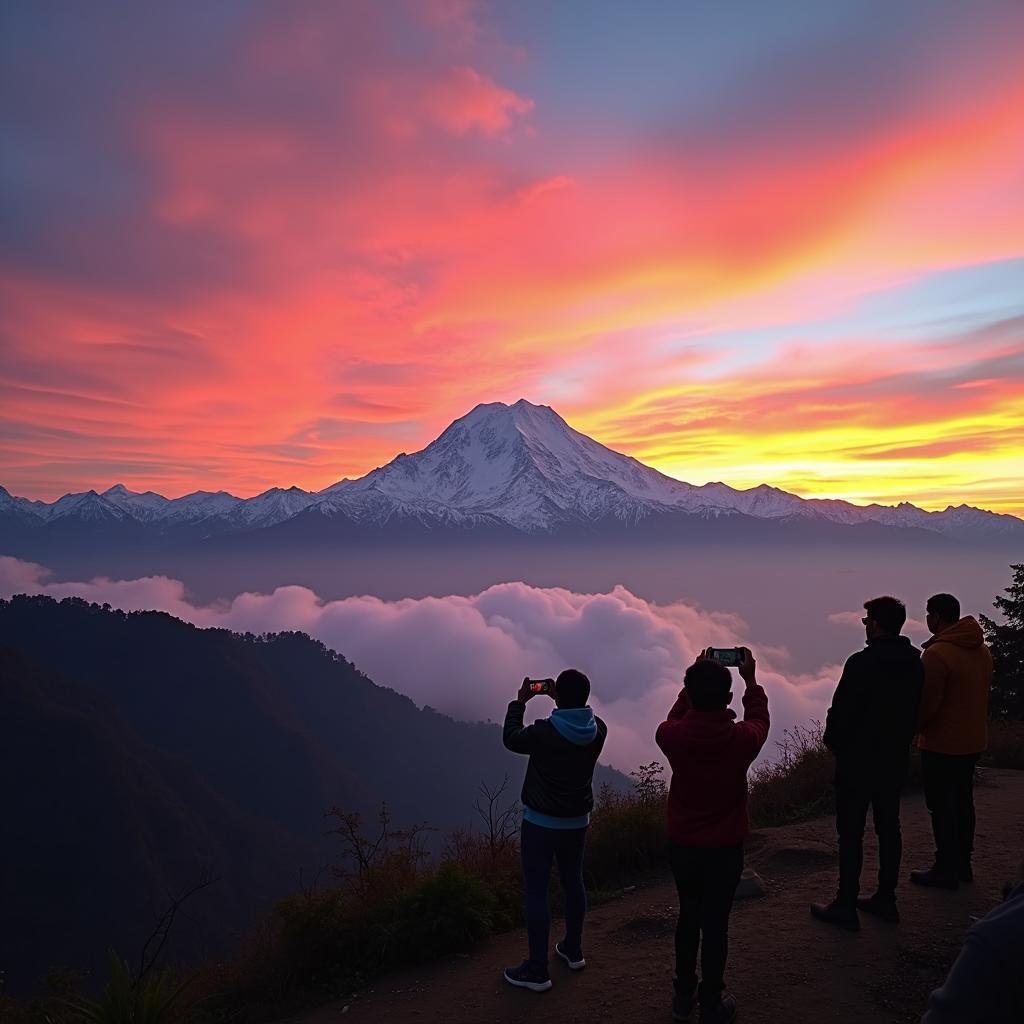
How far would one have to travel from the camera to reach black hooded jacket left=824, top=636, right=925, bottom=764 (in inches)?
201

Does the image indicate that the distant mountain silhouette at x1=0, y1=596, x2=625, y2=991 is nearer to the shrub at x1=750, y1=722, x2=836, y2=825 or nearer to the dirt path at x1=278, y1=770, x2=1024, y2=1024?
the shrub at x1=750, y1=722, x2=836, y2=825

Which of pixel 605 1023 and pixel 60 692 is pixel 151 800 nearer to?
pixel 60 692

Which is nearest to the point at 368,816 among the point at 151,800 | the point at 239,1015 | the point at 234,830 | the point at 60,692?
the point at 234,830

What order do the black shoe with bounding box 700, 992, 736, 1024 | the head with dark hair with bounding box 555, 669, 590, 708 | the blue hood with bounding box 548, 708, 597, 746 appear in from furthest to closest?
1. the head with dark hair with bounding box 555, 669, 590, 708
2. the blue hood with bounding box 548, 708, 597, 746
3. the black shoe with bounding box 700, 992, 736, 1024

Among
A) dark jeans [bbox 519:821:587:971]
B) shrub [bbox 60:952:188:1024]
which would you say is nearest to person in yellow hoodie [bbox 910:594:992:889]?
dark jeans [bbox 519:821:587:971]

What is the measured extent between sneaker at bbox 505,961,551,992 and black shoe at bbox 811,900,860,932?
2.35 metres

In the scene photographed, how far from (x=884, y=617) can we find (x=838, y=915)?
2.50 m

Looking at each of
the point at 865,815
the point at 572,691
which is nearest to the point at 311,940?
the point at 572,691

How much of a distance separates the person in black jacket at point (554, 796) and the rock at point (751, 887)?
2.20 metres

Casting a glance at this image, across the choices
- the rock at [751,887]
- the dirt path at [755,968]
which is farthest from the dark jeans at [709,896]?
the rock at [751,887]

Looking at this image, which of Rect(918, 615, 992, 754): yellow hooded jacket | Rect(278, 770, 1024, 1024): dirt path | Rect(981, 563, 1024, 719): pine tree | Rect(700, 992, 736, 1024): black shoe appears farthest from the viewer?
Rect(981, 563, 1024, 719): pine tree

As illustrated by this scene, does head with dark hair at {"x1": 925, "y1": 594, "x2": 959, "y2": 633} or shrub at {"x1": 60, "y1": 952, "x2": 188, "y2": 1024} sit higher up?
head with dark hair at {"x1": 925, "y1": 594, "x2": 959, "y2": 633}

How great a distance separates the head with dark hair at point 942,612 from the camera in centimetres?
584

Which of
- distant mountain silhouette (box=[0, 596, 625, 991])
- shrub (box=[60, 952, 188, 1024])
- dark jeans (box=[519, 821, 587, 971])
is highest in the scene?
dark jeans (box=[519, 821, 587, 971])
